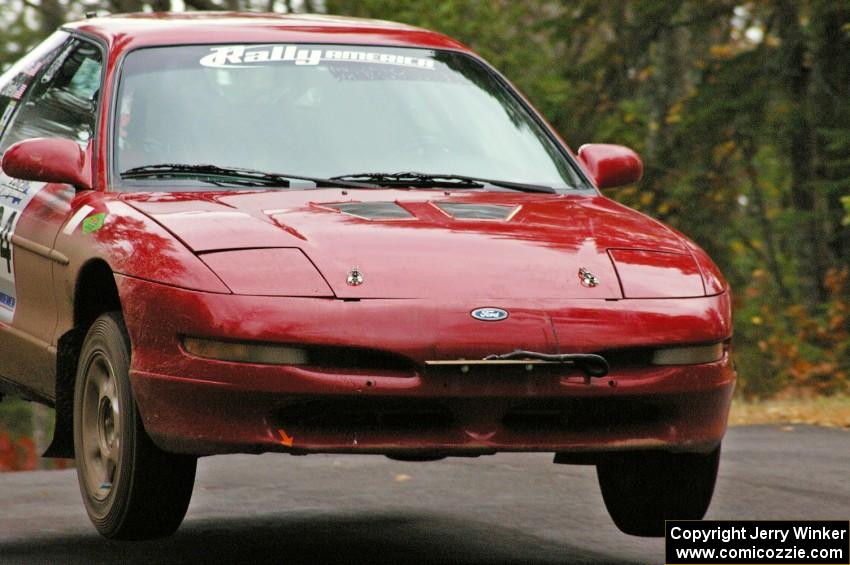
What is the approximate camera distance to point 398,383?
16.1 ft

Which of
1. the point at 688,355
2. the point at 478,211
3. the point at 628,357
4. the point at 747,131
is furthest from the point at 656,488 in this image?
the point at 747,131

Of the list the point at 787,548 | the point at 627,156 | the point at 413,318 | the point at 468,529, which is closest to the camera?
the point at 413,318

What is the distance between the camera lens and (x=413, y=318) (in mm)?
4941

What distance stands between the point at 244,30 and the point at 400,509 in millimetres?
1992

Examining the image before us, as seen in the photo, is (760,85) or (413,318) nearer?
(413,318)

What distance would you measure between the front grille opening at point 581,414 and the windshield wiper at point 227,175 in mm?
1301

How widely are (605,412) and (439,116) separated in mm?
1852

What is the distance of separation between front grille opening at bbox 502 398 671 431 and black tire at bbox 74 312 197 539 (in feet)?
3.44

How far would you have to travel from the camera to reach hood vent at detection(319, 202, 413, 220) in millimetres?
5504

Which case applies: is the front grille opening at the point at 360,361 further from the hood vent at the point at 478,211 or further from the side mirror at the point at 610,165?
the side mirror at the point at 610,165

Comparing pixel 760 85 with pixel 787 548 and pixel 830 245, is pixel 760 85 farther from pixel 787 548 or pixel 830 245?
pixel 787 548

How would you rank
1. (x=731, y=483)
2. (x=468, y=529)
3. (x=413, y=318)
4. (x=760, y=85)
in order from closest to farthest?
(x=413, y=318) < (x=468, y=529) < (x=731, y=483) < (x=760, y=85)

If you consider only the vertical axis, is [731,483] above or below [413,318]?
below

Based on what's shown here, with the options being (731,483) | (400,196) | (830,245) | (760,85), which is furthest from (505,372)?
(830,245)
